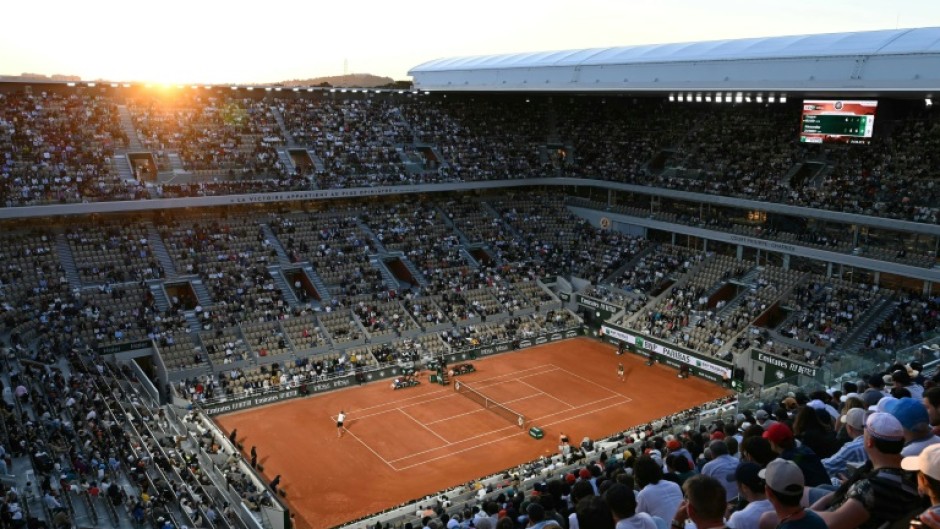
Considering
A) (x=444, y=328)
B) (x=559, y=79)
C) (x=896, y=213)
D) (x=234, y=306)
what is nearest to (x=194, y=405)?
(x=234, y=306)

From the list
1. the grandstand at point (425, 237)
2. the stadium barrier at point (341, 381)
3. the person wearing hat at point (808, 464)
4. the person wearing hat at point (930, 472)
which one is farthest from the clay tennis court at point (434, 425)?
the person wearing hat at point (930, 472)

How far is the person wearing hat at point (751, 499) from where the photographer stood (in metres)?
6.19

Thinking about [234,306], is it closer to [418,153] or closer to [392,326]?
[392,326]

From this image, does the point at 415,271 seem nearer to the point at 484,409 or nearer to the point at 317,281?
the point at 317,281

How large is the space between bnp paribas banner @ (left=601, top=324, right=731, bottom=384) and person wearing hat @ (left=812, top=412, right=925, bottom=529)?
120ft

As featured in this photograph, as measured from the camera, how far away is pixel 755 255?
163ft

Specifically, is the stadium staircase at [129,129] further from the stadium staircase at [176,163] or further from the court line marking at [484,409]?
the court line marking at [484,409]

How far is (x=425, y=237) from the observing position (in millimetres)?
55094

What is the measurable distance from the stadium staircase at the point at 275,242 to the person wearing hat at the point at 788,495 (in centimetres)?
4544

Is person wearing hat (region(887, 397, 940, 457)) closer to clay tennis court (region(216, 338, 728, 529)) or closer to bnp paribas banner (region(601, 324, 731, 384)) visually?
clay tennis court (region(216, 338, 728, 529))

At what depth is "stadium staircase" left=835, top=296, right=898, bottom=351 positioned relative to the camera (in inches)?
1526

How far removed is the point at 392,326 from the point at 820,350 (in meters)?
24.4

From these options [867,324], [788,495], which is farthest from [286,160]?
[788,495]

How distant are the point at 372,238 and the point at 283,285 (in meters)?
8.61
